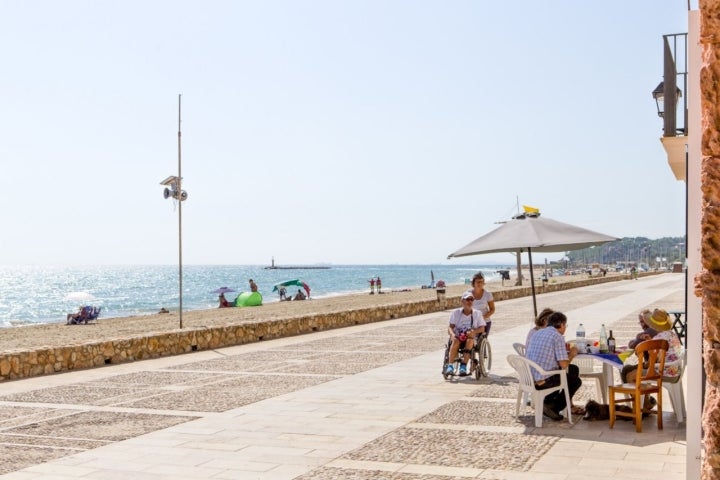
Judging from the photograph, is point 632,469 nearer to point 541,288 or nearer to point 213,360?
point 213,360

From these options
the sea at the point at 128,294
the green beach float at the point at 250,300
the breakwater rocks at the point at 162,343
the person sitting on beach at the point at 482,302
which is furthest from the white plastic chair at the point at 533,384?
→ the sea at the point at 128,294

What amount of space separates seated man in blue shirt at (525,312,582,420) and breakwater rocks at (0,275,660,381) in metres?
7.53

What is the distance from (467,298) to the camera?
34.1 feet

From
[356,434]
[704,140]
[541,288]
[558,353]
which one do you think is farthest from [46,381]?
[541,288]

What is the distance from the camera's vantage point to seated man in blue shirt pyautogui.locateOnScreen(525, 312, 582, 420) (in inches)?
292

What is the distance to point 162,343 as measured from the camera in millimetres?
13789

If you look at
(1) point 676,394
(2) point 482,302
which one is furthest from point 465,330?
(1) point 676,394

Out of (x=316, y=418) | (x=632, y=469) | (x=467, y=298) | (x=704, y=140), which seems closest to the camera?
(x=704, y=140)

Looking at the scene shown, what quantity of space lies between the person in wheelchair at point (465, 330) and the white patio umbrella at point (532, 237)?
76 cm

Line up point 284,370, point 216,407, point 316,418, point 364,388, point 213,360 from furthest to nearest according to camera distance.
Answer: point 213,360
point 284,370
point 364,388
point 216,407
point 316,418

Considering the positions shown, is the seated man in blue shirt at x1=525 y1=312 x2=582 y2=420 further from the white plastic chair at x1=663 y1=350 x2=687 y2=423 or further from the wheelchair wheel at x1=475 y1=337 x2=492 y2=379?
the wheelchair wheel at x1=475 y1=337 x2=492 y2=379

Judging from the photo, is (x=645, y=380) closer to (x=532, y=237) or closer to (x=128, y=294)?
(x=532, y=237)

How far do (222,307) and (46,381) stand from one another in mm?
27317

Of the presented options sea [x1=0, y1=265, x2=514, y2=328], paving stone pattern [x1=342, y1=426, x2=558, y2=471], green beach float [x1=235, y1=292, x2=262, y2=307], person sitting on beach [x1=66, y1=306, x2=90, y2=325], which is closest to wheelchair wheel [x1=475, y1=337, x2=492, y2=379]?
paving stone pattern [x1=342, y1=426, x2=558, y2=471]
